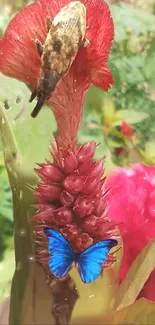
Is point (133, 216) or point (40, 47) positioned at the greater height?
point (40, 47)

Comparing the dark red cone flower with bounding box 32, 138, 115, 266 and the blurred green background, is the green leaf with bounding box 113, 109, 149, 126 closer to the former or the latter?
the blurred green background

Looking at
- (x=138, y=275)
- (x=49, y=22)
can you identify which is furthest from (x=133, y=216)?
(x=49, y=22)

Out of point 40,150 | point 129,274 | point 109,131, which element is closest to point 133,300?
point 129,274

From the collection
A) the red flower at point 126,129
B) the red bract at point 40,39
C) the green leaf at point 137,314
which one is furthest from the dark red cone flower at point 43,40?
the red flower at point 126,129

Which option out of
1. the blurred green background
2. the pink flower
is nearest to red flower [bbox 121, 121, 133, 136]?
the blurred green background

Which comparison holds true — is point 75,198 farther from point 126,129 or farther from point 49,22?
point 126,129

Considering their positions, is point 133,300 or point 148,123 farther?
point 148,123

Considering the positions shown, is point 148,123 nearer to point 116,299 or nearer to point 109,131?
point 109,131
